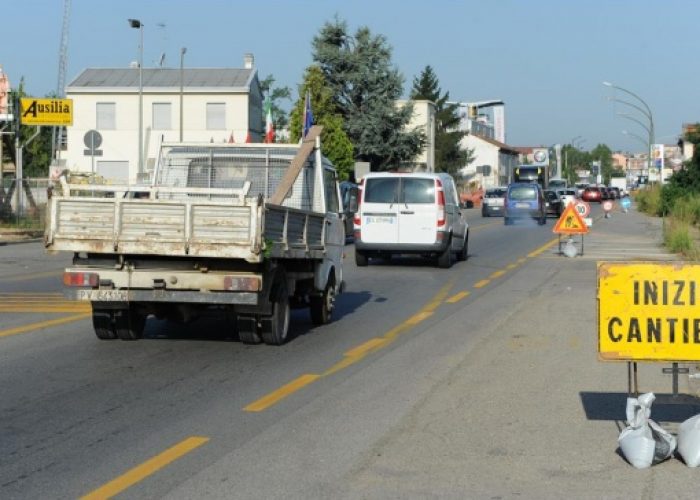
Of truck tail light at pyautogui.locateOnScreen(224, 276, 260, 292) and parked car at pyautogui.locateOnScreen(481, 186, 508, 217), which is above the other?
parked car at pyautogui.locateOnScreen(481, 186, 508, 217)

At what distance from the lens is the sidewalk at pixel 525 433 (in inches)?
242

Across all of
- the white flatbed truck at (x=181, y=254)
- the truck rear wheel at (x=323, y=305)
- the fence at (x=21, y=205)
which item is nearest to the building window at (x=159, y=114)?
the fence at (x=21, y=205)

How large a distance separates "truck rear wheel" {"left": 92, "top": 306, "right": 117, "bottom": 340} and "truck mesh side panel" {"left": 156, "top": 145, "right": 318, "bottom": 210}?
2.17 m

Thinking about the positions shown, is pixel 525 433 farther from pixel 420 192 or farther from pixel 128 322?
pixel 420 192

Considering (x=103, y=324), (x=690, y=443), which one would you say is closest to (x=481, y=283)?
(x=103, y=324)

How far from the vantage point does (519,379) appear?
9703mm

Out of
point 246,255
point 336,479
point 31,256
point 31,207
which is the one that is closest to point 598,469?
point 336,479

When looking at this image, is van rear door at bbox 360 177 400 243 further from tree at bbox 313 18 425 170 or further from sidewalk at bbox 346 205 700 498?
tree at bbox 313 18 425 170

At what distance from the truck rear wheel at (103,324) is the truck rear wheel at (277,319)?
5.50 feet

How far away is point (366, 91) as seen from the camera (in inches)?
2756

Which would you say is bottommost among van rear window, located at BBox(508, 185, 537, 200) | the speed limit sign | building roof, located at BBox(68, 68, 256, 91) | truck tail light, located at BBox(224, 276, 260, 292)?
truck tail light, located at BBox(224, 276, 260, 292)

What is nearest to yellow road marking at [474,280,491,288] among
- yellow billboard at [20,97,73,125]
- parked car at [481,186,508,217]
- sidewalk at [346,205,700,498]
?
sidewalk at [346,205,700,498]

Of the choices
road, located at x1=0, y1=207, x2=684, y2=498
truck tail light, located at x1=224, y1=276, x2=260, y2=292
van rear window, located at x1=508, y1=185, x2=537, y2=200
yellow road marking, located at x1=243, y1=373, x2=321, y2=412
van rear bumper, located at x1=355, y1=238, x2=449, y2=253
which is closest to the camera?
road, located at x1=0, y1=207, x2=684, y2=498

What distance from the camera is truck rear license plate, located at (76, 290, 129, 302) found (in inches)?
421
